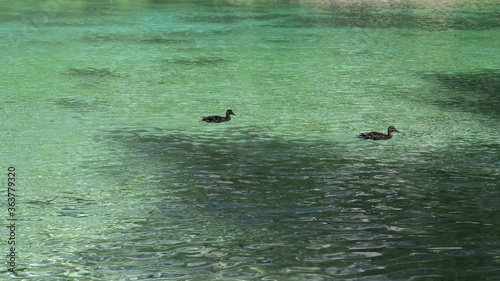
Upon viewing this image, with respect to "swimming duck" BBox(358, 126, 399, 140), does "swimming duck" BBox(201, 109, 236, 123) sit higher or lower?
lower

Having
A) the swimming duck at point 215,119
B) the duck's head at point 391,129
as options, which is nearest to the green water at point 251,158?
the swimming duck at point 215,119

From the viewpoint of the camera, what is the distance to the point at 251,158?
1341cm

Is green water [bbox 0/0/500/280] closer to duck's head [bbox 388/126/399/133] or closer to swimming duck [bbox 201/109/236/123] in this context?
swimming duck [bbox 201/109/236/123]

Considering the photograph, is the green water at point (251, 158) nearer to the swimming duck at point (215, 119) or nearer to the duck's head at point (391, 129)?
the swimming duck at point (215, 119)

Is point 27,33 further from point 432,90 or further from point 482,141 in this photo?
point 482,141

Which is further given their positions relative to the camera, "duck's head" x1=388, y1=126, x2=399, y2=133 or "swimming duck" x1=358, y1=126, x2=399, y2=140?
"duck's head" x1=388, y1=126, x2=399, y2=133

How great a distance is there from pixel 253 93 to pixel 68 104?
11.6 feet

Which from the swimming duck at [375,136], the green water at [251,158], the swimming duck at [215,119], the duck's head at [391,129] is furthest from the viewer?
the swimming duck at [215,119]

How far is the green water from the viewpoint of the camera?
9422 mm

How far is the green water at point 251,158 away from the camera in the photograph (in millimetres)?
9422

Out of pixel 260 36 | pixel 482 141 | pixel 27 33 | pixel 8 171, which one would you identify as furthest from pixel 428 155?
pixel 27 33

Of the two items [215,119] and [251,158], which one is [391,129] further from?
[215,119]

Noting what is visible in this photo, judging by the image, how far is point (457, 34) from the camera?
98.2 feet

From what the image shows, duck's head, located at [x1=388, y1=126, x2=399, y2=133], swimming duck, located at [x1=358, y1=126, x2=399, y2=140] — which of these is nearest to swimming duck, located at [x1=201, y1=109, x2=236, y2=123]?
swimming duck, located at [x1=358, y1=126, x2=399, y2=140]
